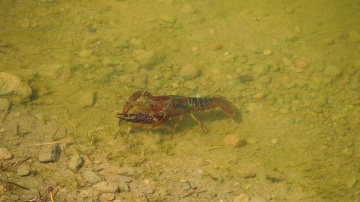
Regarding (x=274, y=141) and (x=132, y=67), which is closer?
(x=274, y=141)

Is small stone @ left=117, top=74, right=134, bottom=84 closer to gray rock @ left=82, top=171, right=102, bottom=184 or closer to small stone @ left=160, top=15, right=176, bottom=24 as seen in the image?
small stone @ left=160, top=15, right=176, bottom=24

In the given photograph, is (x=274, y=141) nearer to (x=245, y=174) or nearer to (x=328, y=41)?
(x=245, y=174)

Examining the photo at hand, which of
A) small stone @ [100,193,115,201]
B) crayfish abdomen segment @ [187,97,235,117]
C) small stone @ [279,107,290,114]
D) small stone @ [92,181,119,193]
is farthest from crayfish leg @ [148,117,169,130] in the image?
small stone @ [279,107,290,114]

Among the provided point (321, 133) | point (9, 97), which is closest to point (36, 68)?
point (9, 97)

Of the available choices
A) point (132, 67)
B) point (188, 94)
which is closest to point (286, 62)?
point (188, 94)

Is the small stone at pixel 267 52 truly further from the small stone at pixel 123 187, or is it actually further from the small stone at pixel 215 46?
the small stone at pixel 123 187
